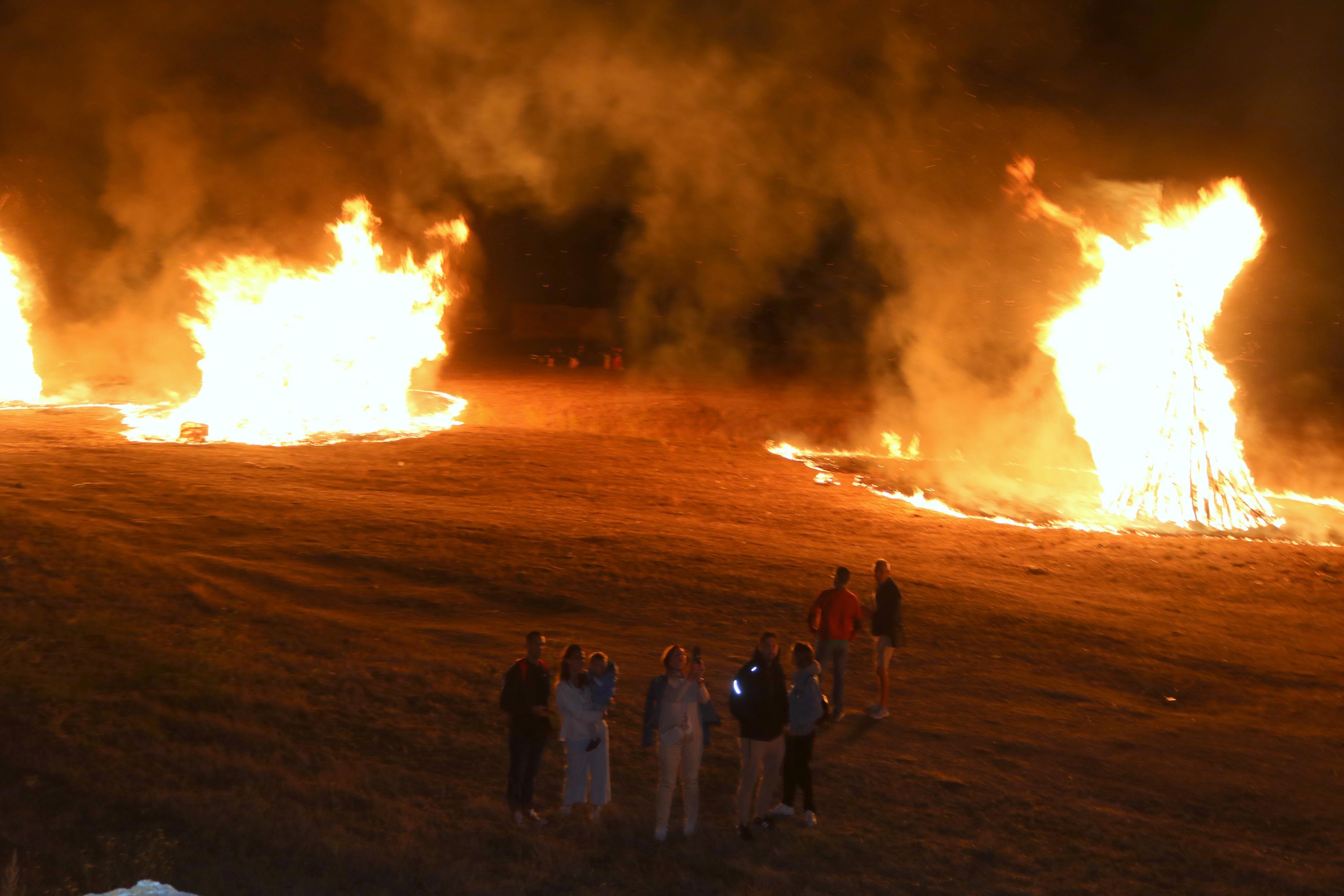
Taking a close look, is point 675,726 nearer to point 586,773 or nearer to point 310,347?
point 586,773

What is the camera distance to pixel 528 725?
225 inches

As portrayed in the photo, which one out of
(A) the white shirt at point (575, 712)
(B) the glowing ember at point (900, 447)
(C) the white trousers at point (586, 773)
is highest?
(B) the glowing ember at point (900, 447)

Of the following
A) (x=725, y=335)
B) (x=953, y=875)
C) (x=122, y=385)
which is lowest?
(x=953, y=875)

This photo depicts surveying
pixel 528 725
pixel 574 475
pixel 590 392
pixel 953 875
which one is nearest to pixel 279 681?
pixel 528 725

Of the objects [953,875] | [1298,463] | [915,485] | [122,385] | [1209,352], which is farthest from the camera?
[122,385]

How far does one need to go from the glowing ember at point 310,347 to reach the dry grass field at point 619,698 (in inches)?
229

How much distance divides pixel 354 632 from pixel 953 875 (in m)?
5.58

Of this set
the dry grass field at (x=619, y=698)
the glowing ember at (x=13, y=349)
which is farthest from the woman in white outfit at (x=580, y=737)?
the glowing ember at (x=13, y=349)

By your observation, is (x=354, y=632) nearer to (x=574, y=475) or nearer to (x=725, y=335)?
(x=574, y=475)

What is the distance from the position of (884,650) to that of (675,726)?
2814 mm

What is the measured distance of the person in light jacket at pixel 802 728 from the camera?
5.88 meters

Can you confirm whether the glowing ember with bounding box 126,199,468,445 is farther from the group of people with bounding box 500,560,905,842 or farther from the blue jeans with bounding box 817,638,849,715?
the group of people with bounding box 500,560,905,842

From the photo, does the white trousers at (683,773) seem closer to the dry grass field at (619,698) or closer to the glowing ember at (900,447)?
the dry grass field at (619,698)

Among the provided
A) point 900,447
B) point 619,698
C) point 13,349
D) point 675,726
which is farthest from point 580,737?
point 13,349
